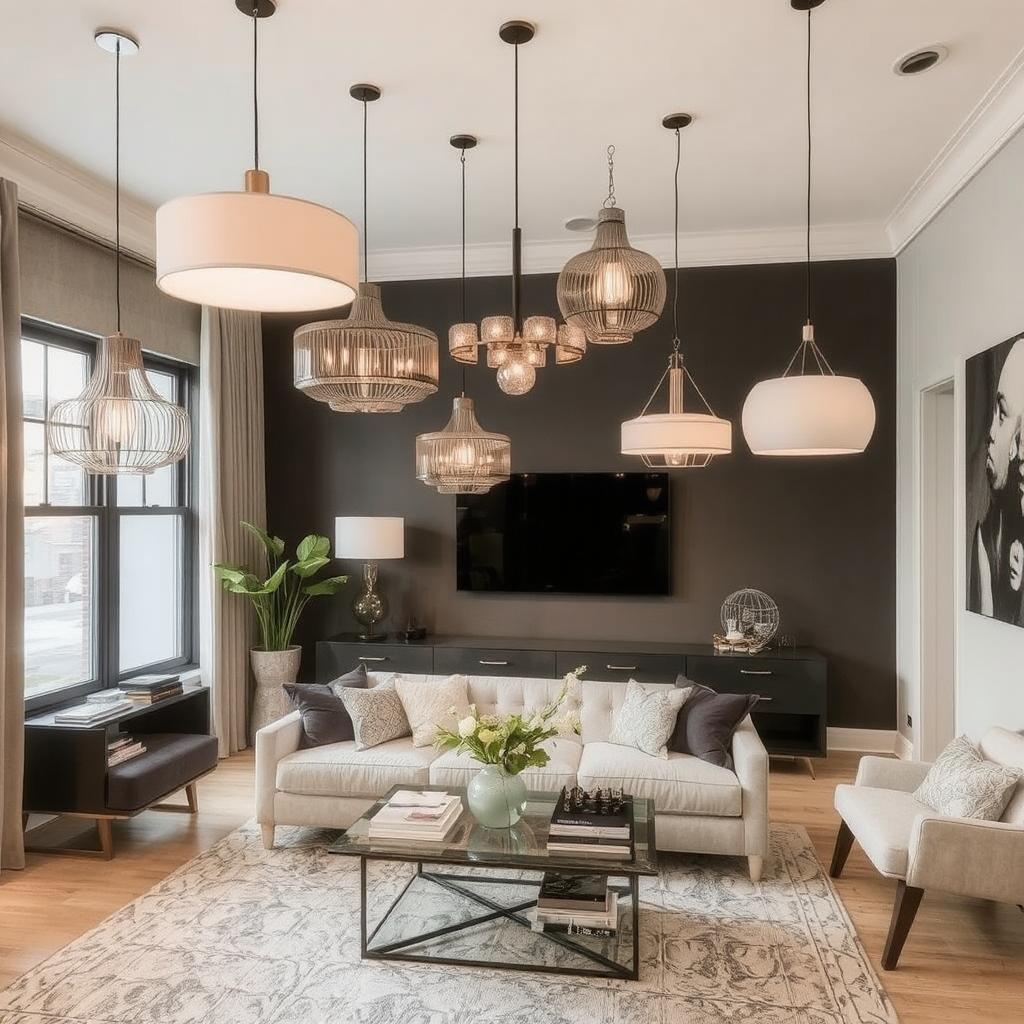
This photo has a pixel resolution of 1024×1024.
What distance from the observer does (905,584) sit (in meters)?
5.12

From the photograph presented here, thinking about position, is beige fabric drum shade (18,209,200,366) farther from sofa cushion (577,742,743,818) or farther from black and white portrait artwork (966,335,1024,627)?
black and white portrait artwork (966,335,1024,627)

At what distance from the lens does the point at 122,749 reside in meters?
3.94

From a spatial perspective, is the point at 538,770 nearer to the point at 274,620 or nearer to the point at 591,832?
the point at 591,832

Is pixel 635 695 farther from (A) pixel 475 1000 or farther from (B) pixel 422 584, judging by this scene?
(B) pixel 422 584

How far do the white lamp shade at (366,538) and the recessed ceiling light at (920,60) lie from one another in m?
3.63

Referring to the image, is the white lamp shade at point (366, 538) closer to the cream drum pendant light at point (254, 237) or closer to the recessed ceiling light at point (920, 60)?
the recessed ceiling light at point (920, 60)

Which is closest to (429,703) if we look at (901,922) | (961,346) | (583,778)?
(583,778)

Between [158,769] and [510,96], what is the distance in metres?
3.41

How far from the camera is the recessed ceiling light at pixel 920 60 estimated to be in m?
3.14

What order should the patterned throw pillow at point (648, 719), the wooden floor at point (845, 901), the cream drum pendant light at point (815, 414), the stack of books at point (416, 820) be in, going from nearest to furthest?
the cream drum pendant light at point (815, 414), the wooden floor at point (845, 901), the stack of books at point (416, 820), the patterned throw pillow at point (648, 719)

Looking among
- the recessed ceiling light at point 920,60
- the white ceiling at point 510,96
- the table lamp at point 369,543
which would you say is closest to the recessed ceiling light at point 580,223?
the white ceiling at point 510,96

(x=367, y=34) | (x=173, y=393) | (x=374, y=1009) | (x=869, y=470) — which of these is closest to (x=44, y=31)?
(x=367, y=34)

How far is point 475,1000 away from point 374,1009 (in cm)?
31

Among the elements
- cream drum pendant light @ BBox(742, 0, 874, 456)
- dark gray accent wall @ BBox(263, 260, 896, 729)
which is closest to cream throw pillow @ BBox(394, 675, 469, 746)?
dark gray accent wall @ BBox(263, 260, 896, 729)
